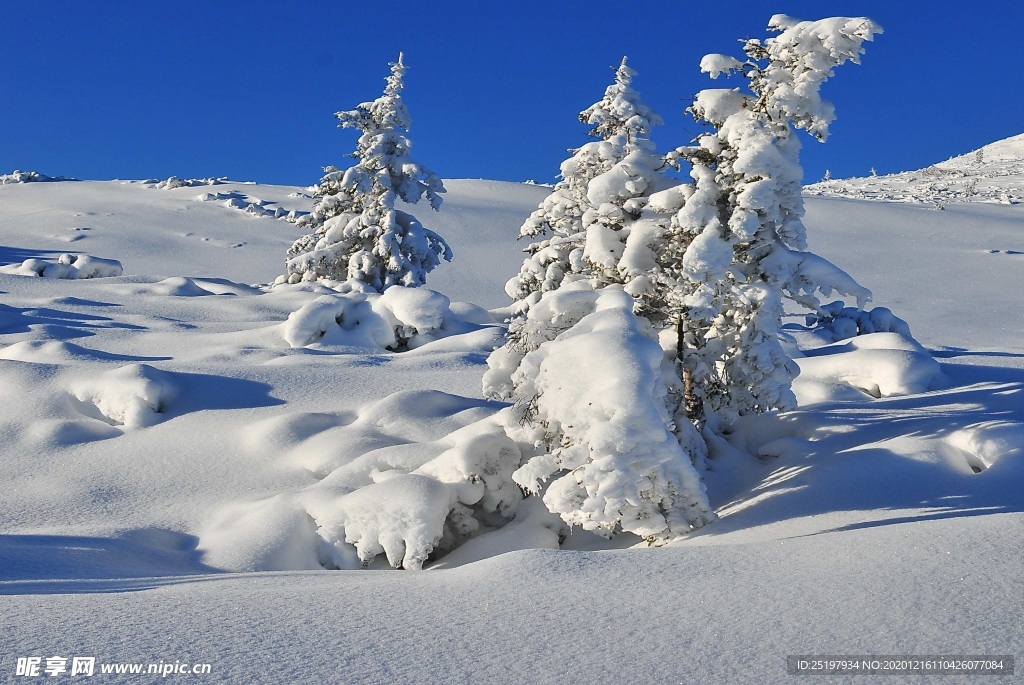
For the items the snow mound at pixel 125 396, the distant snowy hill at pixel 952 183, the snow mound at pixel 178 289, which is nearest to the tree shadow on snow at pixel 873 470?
the snow mound at pixel 125 396

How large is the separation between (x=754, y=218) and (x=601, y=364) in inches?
109

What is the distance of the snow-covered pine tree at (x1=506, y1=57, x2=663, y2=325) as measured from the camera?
9500 mm

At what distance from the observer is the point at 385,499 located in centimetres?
820

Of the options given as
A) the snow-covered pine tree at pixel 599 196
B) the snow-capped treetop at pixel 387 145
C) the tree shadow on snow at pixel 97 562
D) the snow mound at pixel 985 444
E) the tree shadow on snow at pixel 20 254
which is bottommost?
Answer: the tree shadow on snow at pixel 97 562

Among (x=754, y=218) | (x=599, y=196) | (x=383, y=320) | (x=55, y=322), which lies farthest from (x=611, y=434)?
(x=55, y=322)

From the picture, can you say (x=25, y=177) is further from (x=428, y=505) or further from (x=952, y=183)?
(x=952, y=183)

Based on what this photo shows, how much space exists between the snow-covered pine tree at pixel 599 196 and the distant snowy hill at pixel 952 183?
55.6m

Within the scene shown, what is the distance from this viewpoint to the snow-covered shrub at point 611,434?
7.03 m

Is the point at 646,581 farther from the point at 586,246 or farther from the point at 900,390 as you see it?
the point at 900,390

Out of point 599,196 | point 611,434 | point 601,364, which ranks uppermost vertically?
point 599,196

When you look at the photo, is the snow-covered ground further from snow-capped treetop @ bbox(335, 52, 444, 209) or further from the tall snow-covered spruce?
snow-capped treetop @ bbox(335, 52, 444, 209)

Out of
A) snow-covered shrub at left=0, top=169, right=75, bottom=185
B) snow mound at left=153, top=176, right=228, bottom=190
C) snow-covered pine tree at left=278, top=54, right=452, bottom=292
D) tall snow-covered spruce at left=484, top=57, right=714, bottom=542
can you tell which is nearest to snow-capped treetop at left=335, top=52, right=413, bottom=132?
snow-covered pine tree at left=278, top=54, right=452, bottom=292

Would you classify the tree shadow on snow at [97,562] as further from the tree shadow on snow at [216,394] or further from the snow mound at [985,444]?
the snow mound at [985,444]

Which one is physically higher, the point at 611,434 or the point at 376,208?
the point at 376,208
